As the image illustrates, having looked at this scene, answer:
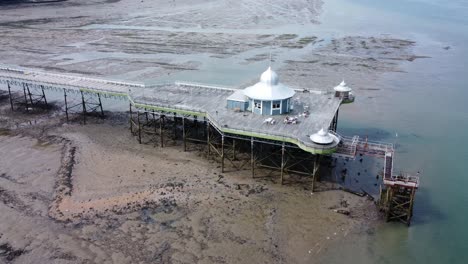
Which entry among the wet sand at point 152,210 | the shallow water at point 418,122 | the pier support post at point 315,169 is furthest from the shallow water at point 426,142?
the pier support post at point 315,169

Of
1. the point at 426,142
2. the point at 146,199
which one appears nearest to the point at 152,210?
Answer: the point at 146,199

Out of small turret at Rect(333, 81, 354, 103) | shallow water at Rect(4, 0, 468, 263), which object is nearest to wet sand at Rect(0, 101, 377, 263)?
shallow water at Rect(4, 0, 468, 263)

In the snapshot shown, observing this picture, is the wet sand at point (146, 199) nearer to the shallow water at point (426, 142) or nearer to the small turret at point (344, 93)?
the shallow water at point (426, 142)

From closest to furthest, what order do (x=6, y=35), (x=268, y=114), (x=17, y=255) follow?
(x=17, y=255)
(x=268, y=114)
(x=6, y=35)

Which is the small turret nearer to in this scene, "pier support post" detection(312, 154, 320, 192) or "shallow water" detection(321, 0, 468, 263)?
"shallow water" detection(321, 0, 468, 263)

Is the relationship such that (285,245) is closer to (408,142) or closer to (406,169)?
(406,169)

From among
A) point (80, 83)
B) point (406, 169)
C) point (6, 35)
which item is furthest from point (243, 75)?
point (6, 35)
